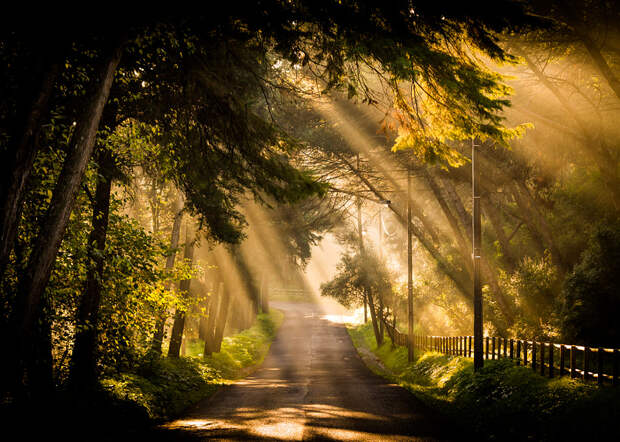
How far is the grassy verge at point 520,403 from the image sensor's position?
8.20m

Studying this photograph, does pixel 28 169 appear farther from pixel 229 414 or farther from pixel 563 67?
pixel 563 67

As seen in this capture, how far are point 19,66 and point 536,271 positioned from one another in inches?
796

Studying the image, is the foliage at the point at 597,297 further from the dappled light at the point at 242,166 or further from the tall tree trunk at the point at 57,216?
the tall tree trunk at the point at 57,216

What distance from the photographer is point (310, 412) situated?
11.6 meters

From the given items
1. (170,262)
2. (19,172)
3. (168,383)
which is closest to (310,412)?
(168,383)

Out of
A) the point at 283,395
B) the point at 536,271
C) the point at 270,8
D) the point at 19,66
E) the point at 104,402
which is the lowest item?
the point at 283,395

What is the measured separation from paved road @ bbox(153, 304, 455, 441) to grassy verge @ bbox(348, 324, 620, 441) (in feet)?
2.83

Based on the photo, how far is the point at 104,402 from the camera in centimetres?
966

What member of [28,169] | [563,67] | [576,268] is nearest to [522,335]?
[576,268]

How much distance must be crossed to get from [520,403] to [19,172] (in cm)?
1014

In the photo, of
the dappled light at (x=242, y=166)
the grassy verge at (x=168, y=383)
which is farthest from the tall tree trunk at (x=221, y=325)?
the dappled light at (x=242, y=166)

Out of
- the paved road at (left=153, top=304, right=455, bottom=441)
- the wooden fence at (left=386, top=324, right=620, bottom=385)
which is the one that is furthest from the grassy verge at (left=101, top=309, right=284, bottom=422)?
the wooden fence at (left=386, top=324, right=620, bottom=385)

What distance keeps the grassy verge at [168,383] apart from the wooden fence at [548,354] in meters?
8.86

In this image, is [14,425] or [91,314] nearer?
[14,425]
